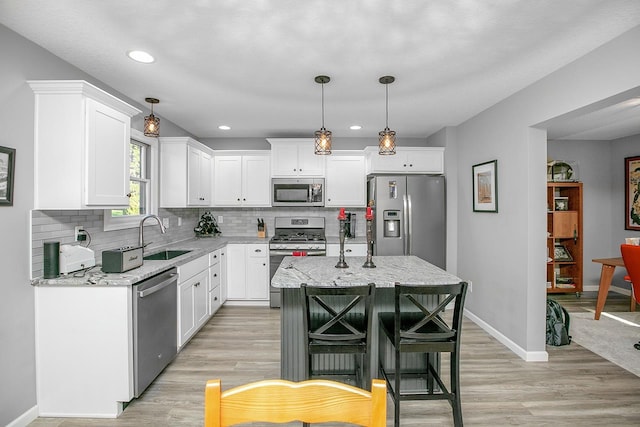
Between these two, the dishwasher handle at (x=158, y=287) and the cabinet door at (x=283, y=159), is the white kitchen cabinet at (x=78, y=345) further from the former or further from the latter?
the cabinet door at (x=283, y=159)

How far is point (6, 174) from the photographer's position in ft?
6.43

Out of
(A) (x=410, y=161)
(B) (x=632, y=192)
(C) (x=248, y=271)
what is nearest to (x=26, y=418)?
(C) (x=248, y=271)

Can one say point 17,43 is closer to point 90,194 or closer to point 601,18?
point 90,194

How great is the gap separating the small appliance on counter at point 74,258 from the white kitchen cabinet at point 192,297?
0.73 metres

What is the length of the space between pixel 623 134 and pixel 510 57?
399cm

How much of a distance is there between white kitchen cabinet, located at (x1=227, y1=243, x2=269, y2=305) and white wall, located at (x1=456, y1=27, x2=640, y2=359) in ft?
9.12

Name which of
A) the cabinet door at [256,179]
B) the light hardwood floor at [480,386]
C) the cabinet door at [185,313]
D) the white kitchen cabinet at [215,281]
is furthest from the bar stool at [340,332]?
the cabinet door at [256,179]

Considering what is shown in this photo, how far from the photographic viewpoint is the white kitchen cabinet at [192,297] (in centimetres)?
302

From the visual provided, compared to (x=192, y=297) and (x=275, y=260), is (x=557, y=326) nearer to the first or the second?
(x=275, y=260)

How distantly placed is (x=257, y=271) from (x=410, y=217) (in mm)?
2260

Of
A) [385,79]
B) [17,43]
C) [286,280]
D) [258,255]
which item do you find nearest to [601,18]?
[385,79]

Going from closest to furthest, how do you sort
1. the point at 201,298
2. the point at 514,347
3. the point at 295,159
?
the point at 514,347 → the point at 201,298 → the point at 295,159

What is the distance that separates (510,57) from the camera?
238cm

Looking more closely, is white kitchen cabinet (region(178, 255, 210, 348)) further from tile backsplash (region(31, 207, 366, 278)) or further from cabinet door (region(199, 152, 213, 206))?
cabinet door (region(199, 152, 213, 206))
